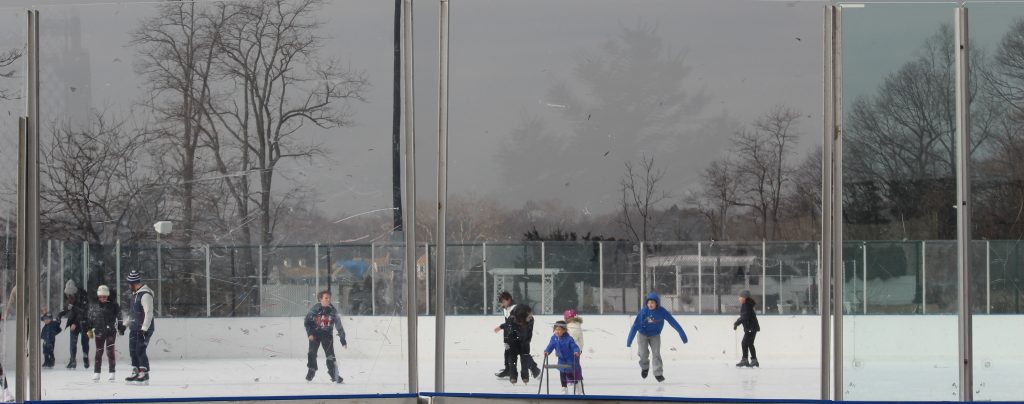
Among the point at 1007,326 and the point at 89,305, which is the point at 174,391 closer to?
the point at 89,305

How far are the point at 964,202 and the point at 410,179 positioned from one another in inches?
137

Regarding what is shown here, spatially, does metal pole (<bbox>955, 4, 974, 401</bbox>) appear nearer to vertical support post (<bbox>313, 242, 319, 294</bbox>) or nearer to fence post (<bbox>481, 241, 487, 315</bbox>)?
fence post (<bbox>481, 241, 487, 315</bbox>)

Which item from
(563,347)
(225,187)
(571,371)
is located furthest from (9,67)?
Result: (571,371)

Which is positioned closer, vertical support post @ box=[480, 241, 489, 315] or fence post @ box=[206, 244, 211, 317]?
vertical support post @ box=[480, 241, 489, 315]

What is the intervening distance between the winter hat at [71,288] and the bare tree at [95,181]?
12.7 inches

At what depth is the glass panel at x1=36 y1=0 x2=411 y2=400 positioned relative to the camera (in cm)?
756

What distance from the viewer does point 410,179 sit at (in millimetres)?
7484

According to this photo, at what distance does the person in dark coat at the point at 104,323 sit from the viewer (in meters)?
7.76

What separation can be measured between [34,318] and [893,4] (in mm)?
6005

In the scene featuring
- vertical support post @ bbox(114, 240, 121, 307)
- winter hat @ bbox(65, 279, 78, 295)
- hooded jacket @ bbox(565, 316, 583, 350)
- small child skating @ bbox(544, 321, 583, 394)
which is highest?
vertical support post @ bbox(114, 240, 121, 307)

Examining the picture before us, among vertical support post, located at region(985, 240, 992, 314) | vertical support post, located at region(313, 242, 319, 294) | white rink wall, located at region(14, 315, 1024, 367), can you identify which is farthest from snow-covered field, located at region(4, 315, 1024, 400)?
vertical support post, located at region(313, 242, 319, 294)

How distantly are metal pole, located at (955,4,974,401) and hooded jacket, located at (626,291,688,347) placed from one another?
1725 millimetres

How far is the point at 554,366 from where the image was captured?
24.8 ft

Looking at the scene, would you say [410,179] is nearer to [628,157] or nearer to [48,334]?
[628,157]
